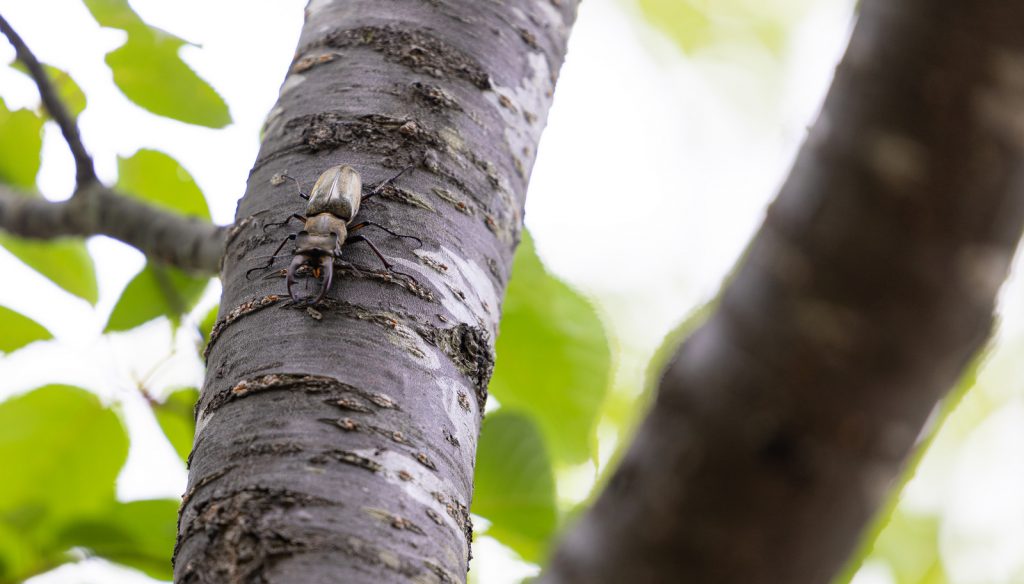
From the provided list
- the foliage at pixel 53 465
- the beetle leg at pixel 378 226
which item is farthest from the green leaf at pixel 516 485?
the foliage at pixel 53 465

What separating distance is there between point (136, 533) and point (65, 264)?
2.61ft

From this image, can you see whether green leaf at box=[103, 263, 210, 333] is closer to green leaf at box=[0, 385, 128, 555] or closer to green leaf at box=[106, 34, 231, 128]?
green leaf at box=[0, 385, 128, 555]

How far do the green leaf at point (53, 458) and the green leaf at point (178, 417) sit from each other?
11 centimetres

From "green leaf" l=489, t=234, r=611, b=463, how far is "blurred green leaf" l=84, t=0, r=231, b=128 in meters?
0.75

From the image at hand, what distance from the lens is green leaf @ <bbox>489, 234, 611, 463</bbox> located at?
1.76 meters

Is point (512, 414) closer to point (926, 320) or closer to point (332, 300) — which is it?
point (332, 300)

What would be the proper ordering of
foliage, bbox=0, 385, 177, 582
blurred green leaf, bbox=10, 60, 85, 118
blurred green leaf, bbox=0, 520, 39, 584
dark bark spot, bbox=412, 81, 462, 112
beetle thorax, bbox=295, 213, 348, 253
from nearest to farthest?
beetle thorax, bbox=295, 213, 348, 253 < dark bark spot, bbox=412, 81, 462, 112 < blurred green leaf, bbox=0, 520, 39, 584 < foliage, bbox=0, 385, 177, 582 < blurred green leaf, bbox=10, 60, 85, 118

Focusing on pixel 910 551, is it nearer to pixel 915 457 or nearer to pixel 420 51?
pixel 420 51

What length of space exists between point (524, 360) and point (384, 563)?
0.94 meters

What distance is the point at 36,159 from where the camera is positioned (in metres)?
2.15

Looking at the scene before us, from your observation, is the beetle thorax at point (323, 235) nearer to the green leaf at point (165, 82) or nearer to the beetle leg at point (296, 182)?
the beetle leg at point (296, 182)

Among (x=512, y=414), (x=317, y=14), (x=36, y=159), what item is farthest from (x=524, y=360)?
(x=36, y=159)

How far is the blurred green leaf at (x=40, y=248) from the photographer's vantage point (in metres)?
2.12

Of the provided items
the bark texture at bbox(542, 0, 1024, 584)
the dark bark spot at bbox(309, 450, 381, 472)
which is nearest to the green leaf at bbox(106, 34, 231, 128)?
the dark bark spot at bbox(309, 450, 381, 472)
